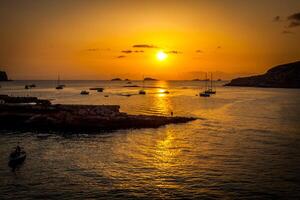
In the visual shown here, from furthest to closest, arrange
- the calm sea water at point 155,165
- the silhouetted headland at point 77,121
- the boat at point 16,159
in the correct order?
the silhouetted headland at point 77,121 < the boat at point 16,159 < the calm sea water at point 155,165

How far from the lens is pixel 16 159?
1630 inches

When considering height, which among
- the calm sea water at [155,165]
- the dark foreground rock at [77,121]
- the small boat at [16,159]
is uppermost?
the dark foreground rock at [77,121]

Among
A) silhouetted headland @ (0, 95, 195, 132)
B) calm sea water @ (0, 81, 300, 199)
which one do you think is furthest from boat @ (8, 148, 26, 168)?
silhouetted headland @ (0, 95, 195, 132)

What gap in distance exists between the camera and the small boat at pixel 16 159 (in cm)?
4088

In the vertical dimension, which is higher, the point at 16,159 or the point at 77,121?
the point at 77,121

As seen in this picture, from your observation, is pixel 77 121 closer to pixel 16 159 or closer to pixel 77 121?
pixel 77 121

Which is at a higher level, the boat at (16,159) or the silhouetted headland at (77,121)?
the silhouetted headland at (77,121)

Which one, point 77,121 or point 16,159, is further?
point 77,121

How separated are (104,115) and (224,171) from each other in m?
44.4

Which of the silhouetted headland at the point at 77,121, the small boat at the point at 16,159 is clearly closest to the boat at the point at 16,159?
the small boat at the point at 16,159

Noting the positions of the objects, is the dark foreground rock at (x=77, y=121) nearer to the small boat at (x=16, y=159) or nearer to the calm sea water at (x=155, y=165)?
the calm sea water at (x=155, y=165)

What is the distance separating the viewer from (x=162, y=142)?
55906mm

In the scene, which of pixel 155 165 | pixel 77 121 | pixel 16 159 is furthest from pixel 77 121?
pixel 155 165

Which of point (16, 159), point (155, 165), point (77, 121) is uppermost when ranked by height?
point (77, 121)
